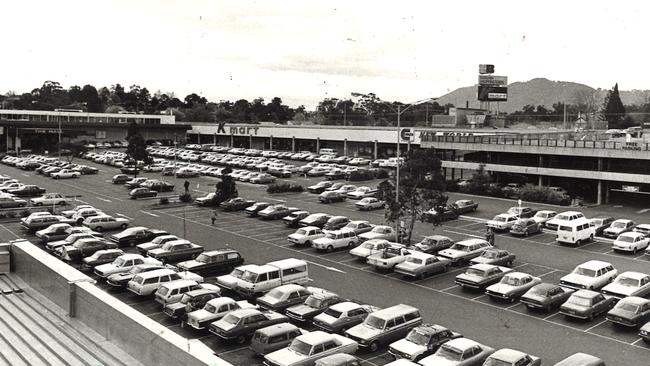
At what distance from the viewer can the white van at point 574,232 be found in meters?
35.5

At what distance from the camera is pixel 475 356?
1762 centimetres

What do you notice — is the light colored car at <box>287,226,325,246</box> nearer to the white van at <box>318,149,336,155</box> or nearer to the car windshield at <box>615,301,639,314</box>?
the car windshield at <box>615,301,639,314</box>

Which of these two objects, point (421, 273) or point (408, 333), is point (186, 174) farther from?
point (408, 333)

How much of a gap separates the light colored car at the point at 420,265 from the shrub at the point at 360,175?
37031mm

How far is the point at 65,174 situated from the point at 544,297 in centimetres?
5994

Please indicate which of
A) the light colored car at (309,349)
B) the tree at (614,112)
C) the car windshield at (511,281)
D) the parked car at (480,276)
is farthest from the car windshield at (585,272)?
the tree at (614,112)

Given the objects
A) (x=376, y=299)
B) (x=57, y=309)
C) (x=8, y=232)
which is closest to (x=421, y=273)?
(x=376, y=299)

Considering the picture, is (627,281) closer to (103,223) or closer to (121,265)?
(121,265)

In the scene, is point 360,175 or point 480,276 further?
point 360,175

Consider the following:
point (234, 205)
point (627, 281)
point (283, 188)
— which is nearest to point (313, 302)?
point (627, 281)

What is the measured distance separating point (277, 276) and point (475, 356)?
417 inches

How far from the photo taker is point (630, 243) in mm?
33625

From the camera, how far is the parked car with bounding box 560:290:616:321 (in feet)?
73.9

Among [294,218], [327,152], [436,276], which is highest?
[327,152]
